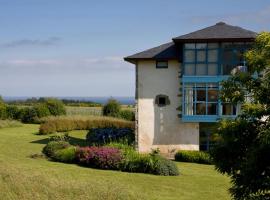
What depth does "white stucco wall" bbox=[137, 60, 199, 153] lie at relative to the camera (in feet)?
86.1

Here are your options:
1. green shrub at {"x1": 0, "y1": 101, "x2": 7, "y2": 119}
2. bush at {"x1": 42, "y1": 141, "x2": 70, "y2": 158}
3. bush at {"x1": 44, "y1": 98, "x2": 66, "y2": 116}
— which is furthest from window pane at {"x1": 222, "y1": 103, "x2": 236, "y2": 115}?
green shrub at {"x1": 0, "y1": 101, "x2": 7, "y2": 119}

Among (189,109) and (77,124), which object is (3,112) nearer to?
(77,124)

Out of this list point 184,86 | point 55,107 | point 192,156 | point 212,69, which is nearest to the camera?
Answer: point 192,156

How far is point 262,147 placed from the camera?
807cm

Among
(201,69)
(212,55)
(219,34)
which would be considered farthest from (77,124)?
(219,34)

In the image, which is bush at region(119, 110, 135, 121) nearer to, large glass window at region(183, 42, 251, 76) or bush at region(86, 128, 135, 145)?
bush at region(86, 128, 135, 145)

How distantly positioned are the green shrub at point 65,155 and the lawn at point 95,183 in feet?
2.31

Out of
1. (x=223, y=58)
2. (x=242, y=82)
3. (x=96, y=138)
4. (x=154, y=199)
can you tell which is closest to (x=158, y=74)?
(x=223, y=58)

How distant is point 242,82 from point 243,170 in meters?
1.79

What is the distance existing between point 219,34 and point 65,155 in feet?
33.8

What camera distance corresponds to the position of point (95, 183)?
16562 mm

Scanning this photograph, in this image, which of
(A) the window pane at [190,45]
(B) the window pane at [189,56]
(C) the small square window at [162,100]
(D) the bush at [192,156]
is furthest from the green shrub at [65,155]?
(A) the window pane at [190,45]

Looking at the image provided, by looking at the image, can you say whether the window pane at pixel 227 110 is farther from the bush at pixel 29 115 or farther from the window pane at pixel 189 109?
the bush at pixel 29 115

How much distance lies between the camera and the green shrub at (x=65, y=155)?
73.3 feet
